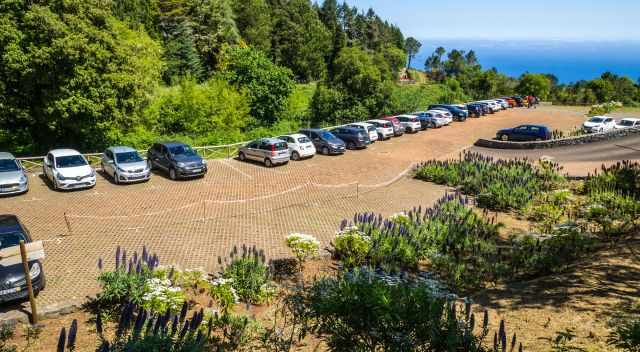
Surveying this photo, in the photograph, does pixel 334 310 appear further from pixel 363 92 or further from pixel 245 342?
pixel 363 92

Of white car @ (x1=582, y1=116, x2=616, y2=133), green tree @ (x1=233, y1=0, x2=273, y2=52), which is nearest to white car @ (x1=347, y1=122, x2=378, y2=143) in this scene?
white car @ (x1=582, y1=116, x2=616, y2=133)

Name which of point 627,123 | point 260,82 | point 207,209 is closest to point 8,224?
point 207,209

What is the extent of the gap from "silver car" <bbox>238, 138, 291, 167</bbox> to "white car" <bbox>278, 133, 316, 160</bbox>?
952 millimetres

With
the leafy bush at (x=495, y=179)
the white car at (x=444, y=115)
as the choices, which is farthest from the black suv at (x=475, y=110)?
the leafy bush at (x=495, y=179)

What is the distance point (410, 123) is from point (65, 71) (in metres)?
24.9

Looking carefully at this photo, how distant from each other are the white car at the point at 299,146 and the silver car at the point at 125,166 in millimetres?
8517

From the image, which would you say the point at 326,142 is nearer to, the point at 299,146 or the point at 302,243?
the point at 299,146

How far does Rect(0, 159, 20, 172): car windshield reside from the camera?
720 inches

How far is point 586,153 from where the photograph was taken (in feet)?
91.4

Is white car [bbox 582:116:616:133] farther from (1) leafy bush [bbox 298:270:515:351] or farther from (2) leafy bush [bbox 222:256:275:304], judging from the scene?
(1) leafy bush [bbox 298:270:515:351]

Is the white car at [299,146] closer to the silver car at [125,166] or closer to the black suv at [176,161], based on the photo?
the black suv at [176,161]

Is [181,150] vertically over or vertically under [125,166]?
over

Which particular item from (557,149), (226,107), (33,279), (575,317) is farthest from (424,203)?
(226,107)

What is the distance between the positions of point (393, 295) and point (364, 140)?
23.9 metres
